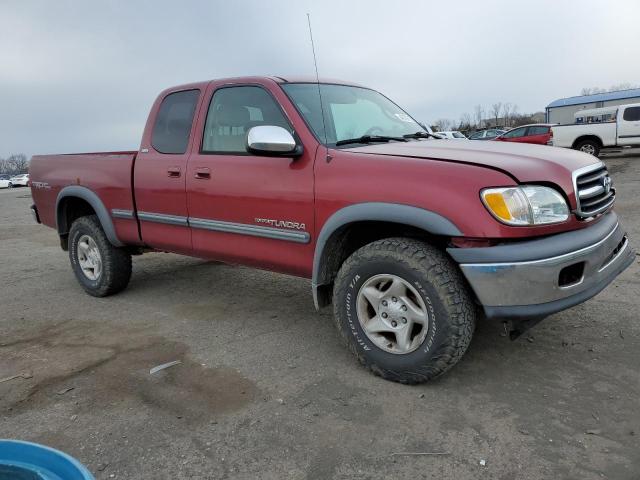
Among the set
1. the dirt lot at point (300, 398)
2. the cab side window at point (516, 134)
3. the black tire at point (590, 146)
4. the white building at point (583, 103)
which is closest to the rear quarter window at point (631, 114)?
the black tire at point (590, 146)

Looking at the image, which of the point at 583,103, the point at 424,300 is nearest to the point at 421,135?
the point at 424,300

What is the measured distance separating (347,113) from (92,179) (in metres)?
2.58

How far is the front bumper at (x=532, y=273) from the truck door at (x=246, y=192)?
1.11m

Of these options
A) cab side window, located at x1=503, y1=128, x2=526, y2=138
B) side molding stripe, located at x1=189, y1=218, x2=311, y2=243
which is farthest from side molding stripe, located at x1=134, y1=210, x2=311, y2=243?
cab side window, located at x1=503, y1=128, x2=526, y2=138

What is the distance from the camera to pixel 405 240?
2.90m

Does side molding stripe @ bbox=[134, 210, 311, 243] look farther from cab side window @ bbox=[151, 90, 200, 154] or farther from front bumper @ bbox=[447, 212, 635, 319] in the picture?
front bumper @ bbox=[447, 212, 635, 319]

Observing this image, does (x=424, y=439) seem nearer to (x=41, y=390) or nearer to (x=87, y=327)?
(x=41, y=390)

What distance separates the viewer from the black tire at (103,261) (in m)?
4.90

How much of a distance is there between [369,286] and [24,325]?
320 cm

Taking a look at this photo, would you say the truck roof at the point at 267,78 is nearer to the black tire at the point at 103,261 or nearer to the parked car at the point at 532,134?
the black tire at the point at 103,261

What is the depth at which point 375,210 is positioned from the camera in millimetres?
2883

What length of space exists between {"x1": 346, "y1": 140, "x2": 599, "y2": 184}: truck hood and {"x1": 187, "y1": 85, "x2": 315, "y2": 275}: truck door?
52 cm

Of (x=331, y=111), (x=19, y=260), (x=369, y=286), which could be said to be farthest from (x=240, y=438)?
(x=19, y=260)

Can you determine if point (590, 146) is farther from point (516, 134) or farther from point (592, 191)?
point (592, 191)
